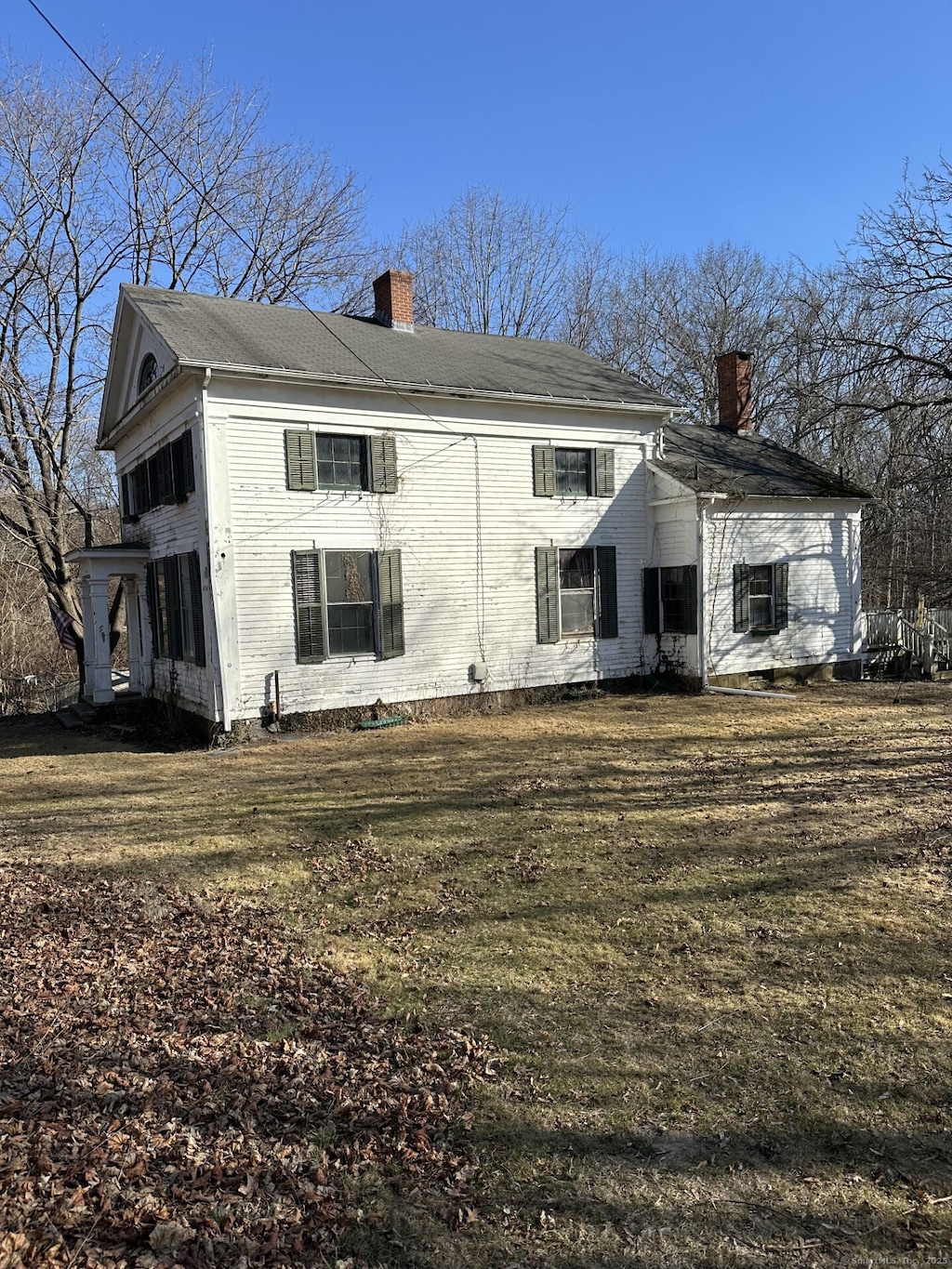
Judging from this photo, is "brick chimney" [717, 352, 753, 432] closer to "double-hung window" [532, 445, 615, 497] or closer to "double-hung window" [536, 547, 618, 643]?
"double-hung window" [532, 445, 615, 497]

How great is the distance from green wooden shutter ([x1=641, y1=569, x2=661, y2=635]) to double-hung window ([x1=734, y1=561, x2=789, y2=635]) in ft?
4.68

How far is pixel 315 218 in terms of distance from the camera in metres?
24.4

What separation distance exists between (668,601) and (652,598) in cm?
30

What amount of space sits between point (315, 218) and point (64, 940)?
24.0 m

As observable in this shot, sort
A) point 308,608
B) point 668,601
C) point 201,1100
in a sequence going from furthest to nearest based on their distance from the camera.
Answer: point 668,601, point 308,608, point 201,1100

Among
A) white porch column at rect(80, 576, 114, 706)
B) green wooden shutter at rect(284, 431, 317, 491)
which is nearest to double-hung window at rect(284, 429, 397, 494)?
green wooden shutter at rect(284, 431, 317, 491)

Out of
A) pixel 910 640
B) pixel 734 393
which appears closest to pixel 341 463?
pixel 734 393

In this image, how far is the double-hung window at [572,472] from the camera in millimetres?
14500

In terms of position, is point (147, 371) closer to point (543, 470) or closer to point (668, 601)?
point (543, 470)

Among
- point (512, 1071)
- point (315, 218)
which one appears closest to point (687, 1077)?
point (512, 1071)

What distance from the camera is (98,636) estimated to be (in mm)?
14766

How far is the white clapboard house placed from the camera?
12094mm

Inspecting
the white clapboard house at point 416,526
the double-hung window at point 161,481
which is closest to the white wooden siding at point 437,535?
the white clapboard house at point 416,526

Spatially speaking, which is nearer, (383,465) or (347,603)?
(347,603)
